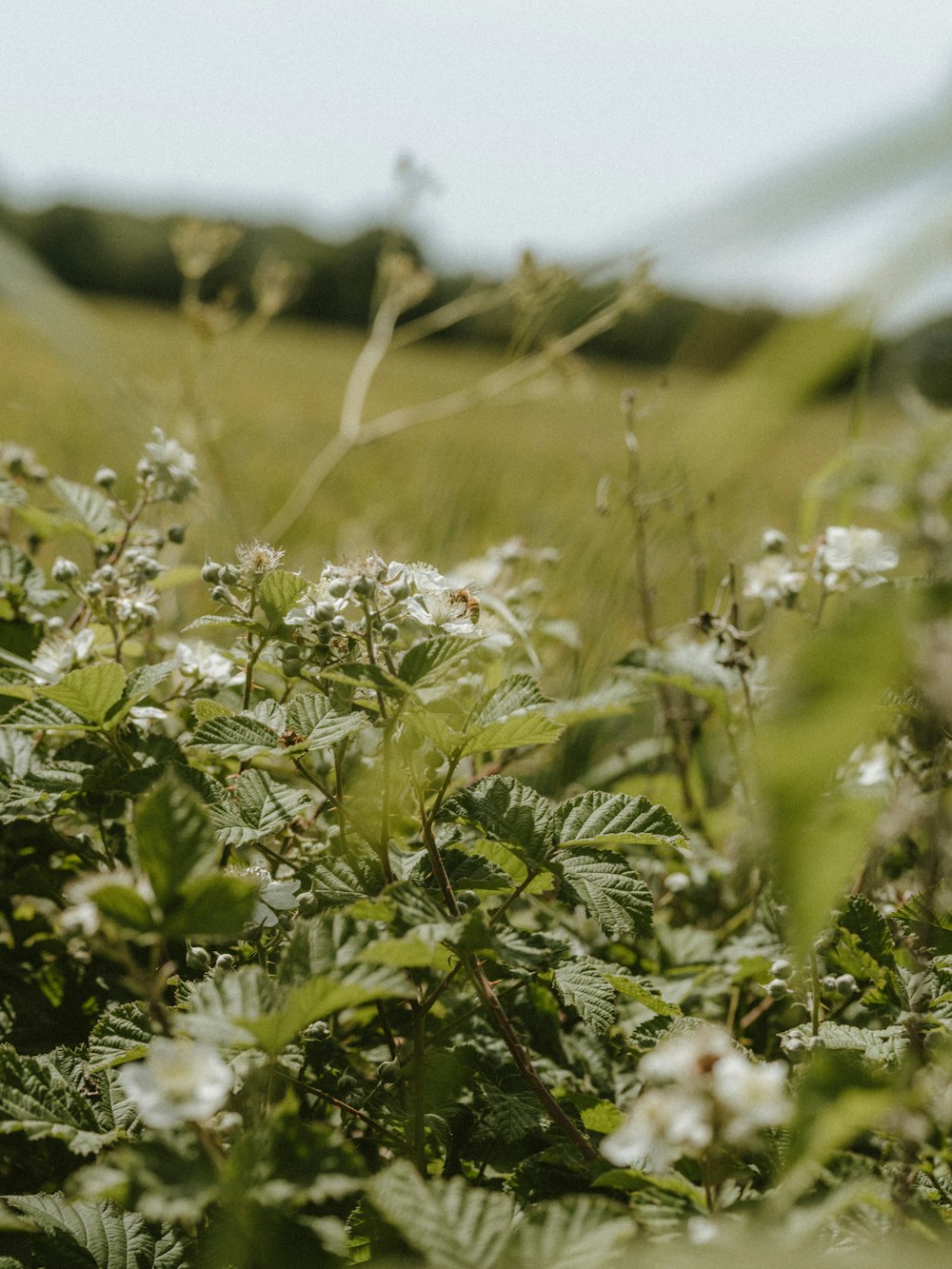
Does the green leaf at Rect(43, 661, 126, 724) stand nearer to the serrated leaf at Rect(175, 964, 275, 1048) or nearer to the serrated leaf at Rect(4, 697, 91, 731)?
the serrated leaf at Rect(4, 697, 91, 731)

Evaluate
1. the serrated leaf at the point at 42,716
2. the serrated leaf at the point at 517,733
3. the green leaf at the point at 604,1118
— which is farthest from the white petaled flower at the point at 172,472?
the green leaf at the point at 604,1118

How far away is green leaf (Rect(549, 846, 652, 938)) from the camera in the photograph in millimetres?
787

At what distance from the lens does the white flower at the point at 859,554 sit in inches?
37.2

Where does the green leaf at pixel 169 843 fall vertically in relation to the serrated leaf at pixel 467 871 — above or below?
below

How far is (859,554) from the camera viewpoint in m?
1.00

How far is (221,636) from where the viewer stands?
2.22 m

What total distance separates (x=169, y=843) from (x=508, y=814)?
0.32 meters

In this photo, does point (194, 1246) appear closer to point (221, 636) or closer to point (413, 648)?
point (413, 648)

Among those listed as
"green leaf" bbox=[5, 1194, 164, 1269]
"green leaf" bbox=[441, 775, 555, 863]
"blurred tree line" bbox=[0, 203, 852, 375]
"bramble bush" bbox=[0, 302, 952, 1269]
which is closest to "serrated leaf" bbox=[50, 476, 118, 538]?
"bramble bush" bbox=[0, 302, 952, 1269]

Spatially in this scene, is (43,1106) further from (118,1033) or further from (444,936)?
(444,936)

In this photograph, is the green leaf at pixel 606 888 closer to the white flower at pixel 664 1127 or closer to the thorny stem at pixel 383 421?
the white flower at pixel 664 1127

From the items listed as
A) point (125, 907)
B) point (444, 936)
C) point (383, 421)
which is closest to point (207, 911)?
point (125, 907)

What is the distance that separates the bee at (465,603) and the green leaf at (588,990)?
0.31 meters

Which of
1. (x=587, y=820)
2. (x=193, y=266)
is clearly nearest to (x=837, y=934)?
(x=587, y=820)
